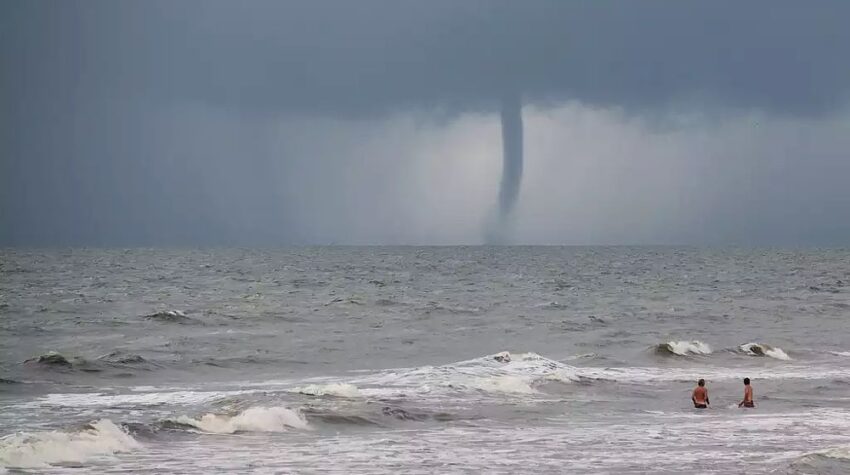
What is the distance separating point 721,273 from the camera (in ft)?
362

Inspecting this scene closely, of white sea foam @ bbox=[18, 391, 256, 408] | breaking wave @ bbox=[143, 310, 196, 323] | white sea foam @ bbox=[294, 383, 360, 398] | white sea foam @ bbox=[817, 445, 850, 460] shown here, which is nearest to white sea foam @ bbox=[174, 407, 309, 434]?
white sea foam @ bbox=[294, 383, 360, 398]

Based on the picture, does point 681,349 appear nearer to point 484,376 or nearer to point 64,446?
point 484,376

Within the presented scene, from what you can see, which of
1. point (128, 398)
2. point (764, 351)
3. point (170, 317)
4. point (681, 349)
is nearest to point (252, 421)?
point (128, 398)

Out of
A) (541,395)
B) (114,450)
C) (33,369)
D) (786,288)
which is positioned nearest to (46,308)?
(33,369)

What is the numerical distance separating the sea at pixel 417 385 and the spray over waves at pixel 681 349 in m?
0.14

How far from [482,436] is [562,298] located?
5087cm

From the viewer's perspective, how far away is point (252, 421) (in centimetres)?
2097

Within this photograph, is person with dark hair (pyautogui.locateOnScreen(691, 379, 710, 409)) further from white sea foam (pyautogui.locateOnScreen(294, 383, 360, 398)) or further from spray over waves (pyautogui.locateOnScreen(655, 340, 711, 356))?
spray over waves (pyautogui.locateOnScreen(655, 340, 711, 356))

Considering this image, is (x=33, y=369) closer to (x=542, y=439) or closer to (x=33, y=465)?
(x=33, y=465)

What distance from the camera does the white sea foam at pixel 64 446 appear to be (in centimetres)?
1688

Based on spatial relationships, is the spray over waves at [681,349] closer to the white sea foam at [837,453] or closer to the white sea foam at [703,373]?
the white sea foam at [703,373]

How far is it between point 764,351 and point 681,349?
2.92 m

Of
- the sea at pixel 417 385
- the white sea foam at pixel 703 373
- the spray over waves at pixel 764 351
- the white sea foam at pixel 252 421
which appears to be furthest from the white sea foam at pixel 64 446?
the spray over waves at pixel 764 351

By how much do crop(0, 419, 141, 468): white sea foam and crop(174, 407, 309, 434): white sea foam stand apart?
175 cm
